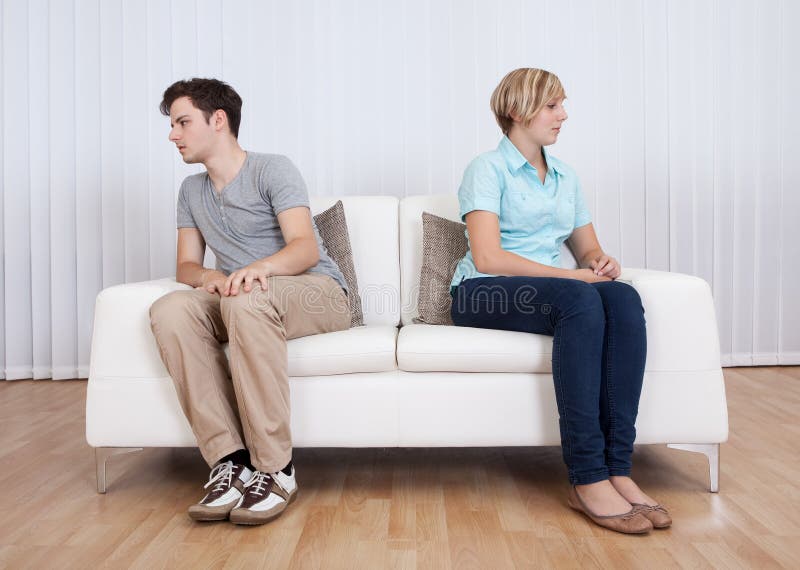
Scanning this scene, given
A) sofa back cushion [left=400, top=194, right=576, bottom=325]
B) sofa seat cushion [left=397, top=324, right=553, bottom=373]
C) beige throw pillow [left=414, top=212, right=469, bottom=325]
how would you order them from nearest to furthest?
sofa seat cushion [left=397, top=324, right=553, bottom=373] → beige throw pillow [left=414, top=212, right=469, bottom=325] → sofa back cushion [left=400, top=194, right=576, bottom=325]

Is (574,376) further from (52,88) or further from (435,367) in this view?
(52,88)

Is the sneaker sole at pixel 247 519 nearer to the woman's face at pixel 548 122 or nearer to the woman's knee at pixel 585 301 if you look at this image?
the woman's knee at pixel 585 301

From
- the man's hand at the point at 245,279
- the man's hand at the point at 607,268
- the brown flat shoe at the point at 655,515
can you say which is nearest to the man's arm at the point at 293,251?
the man's hand at the point at 245,279

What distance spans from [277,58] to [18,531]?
2530mm

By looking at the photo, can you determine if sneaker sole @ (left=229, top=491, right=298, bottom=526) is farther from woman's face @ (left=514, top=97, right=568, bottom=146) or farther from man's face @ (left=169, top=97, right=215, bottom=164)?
woman's face @ (left=514, top=97, right=568, bottom=146)

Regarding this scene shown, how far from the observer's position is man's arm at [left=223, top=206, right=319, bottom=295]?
1930 millimetres

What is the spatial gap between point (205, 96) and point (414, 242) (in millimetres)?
826

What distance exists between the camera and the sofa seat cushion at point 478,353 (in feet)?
6.18

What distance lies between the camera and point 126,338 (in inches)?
76.0

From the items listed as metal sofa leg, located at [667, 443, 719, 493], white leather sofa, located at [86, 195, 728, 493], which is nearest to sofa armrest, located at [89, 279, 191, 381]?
white leather sofa, located at [86, 195, 728, 493]

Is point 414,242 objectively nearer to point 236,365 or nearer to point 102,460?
point 236,365

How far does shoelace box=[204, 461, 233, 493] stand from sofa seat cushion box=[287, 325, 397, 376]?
29 centimetres

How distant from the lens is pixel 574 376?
1.72 metres

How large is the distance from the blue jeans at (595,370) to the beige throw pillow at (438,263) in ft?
1.59
